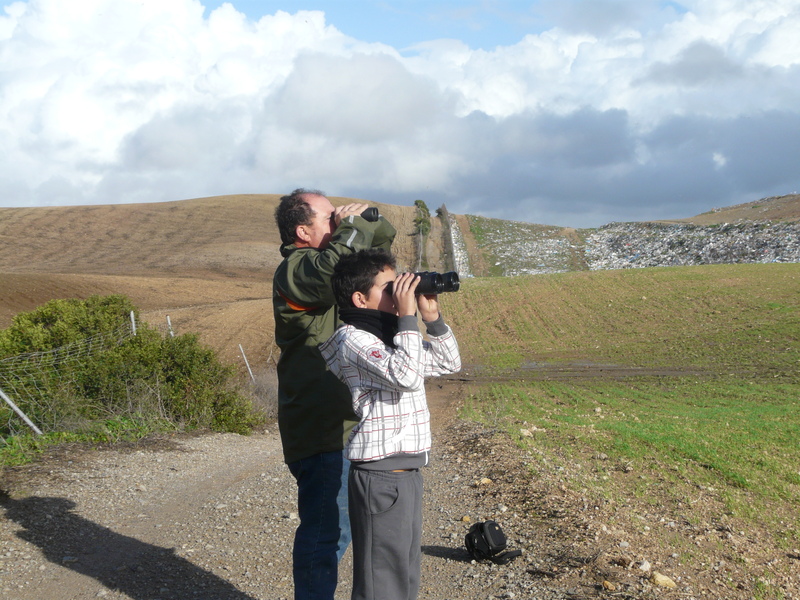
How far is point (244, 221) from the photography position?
64750mm

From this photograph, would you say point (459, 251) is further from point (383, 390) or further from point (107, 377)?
point (383, 390)

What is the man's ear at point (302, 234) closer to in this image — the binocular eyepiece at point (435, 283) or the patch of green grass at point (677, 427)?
the binocular eyepiece at point (435, 283)

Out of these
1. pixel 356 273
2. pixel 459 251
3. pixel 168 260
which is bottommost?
pixel 356 273

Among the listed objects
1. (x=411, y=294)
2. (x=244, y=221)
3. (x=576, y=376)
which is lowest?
(x=576, y=376)

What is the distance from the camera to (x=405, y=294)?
106 inches

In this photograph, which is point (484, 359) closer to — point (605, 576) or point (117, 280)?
point (605, 576)

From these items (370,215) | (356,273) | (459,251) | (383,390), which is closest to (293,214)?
(370,215)

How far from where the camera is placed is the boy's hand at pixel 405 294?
2.69 meters

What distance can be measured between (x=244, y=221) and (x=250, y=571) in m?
62.4

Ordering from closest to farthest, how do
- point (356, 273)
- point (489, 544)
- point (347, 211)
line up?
point (356, 273)
point (347, 211)
point (489, 544)

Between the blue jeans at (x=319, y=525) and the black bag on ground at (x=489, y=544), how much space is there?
1.46 meters

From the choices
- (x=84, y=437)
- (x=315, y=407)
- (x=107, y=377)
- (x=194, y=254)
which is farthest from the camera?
(x=194, y=254)

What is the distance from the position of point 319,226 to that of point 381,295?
24.3 inches

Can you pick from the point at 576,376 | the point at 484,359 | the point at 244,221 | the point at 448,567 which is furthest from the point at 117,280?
the point at 448,567
